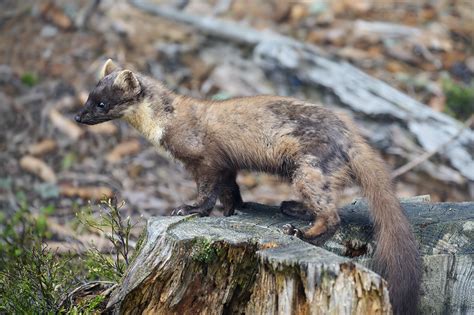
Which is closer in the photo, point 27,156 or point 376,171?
point 376,171

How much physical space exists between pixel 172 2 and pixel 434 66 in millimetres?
5069

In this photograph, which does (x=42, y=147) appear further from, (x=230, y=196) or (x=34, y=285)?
(x=34, y=285)

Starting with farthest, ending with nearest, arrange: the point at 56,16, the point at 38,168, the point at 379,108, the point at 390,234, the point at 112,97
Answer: the point at 56,16, the point at 38,168, the point at 379,108, the point at 112,97, the point at 390,234

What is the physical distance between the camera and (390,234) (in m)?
5.87

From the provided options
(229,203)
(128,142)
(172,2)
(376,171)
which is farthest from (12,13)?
(376,171)

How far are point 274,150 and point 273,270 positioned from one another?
193 cm

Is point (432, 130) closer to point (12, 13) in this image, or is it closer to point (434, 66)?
point (434, 66)

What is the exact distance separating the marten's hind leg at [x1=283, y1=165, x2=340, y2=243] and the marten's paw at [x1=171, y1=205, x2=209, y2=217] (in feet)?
3.17

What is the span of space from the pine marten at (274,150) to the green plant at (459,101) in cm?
663

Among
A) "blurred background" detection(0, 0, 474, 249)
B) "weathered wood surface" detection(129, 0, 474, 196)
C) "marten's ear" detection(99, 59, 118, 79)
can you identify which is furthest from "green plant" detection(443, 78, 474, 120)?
"marten's ear" detection(99, 59, 118, 79)

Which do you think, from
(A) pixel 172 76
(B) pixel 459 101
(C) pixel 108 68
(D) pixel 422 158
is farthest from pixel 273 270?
(A) pixel 172 76

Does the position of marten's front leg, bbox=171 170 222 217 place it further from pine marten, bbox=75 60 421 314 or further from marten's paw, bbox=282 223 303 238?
marten's paw, bbox=282 223 303 238

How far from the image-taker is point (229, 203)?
7.47 metres

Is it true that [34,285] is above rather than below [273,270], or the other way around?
below
